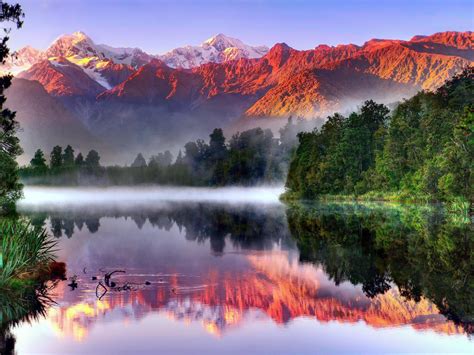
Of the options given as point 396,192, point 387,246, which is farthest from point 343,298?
point 396,192

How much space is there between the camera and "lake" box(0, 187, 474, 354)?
19766 millimetres

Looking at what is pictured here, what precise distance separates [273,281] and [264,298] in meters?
4.30

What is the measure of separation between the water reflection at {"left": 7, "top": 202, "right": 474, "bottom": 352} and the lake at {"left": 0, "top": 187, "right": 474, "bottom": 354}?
0.19 ft

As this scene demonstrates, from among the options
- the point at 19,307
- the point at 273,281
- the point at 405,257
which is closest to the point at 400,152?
the point at 405,257

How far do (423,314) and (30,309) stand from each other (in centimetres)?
1342

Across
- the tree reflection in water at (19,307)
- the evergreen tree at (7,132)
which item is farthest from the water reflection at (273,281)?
the evergreen tree at (7,132)

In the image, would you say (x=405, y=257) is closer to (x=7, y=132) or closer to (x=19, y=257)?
(x=19, y=257)

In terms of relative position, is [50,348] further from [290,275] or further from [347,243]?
[347,243]

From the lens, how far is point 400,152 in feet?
389

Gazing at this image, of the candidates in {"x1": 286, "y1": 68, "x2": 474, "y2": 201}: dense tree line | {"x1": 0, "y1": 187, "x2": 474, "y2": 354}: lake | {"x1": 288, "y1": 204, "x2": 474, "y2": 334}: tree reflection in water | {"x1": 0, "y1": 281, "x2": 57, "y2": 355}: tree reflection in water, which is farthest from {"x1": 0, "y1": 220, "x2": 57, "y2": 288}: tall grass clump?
{"x1": 286, "y1": 68, "x2": 474, "y2": 201}: dense tree line

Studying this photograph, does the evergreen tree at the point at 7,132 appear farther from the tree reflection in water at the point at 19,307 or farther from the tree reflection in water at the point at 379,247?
the tree reflection in water at the point at 19,307

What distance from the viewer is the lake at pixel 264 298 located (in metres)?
19.8

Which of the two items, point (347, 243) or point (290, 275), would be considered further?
point (347, 243)

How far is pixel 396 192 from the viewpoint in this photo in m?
117
